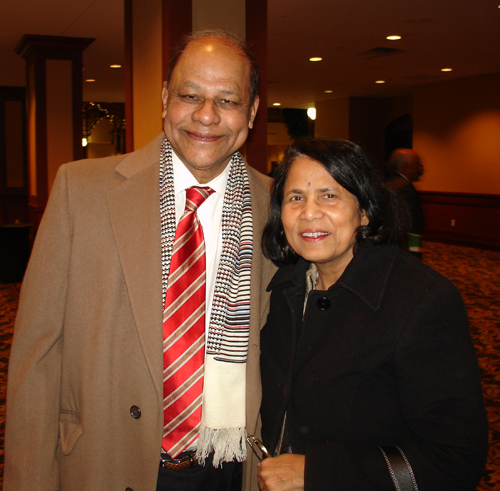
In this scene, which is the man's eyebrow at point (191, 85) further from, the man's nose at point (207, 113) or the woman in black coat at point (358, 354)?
the woman in black coat at point (358, 354)

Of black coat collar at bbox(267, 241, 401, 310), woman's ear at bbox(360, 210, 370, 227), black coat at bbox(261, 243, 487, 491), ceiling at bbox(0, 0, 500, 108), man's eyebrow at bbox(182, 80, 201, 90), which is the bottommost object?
black coat at bbox(261, 243, 487, 491)

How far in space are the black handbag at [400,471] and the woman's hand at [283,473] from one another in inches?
8.3

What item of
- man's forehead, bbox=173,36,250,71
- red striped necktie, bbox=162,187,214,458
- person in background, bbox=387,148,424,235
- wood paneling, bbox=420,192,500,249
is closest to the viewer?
red striped necktie, bbox=162,187,214,458

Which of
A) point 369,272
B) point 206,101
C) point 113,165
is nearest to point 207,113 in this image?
point 206,101

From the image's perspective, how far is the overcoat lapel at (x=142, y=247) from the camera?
1294 millimetres

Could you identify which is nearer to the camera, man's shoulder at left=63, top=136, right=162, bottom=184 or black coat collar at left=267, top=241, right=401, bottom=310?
black coat collar at left=267, top=241, right=401, bottom=310

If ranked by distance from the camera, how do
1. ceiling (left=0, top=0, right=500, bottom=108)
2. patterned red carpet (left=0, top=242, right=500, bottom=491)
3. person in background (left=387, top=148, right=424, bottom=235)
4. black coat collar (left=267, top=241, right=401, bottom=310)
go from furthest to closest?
1. ceiling (left=0, top=0, right=500, bottom=108)
2. person in background (left=387, top=148, right=424, bottom=235)
3. patterned red carpet (left=0, top=242, right=500, bottom=491)
4. black coat collar (left=267, top=241, right=401, bottom=310)

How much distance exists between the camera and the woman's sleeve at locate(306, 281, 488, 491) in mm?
1109

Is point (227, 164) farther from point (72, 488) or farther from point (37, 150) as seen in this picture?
point (37, 150)

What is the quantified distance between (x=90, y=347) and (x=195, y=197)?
20.6 inches

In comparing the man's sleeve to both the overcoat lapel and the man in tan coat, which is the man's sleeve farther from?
the overcoat lapel

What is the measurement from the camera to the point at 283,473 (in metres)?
1.21

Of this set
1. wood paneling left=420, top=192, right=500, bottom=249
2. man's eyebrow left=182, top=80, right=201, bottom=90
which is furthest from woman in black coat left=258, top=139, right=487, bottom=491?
wood paneling left=420, top=192, right=500, bottom=249

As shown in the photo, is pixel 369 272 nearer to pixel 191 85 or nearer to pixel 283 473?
pixel 283 473
